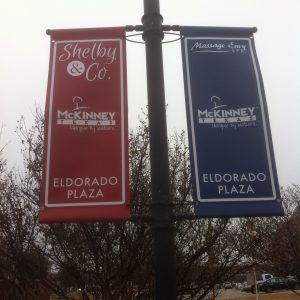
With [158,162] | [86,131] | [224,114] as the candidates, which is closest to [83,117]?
[86,131]

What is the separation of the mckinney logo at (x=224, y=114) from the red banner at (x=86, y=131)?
704 mm

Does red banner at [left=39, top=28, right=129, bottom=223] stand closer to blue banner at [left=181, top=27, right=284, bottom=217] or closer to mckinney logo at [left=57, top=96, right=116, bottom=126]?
mckinney logo at [left=57, top=96, right=116, bottom=126]

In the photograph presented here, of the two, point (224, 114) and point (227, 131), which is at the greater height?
point (224, 114)

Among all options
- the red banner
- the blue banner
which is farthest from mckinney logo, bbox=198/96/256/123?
the red banner

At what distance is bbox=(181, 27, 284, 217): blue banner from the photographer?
160 inches

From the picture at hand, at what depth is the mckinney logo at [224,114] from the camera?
4270 mm

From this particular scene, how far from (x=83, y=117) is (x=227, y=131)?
1.26 m

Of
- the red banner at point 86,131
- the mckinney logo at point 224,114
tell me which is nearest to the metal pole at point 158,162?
the red banner at point 86,131

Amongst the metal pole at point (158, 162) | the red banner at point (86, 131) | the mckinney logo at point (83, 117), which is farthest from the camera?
the mckinney logo at point (83, 117)

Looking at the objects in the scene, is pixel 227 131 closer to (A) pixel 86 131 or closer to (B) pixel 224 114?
(B) pixel 224 114

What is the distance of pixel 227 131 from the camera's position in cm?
427

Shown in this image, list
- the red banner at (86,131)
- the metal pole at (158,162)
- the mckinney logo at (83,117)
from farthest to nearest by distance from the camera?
1. the mckinney logo at (83,117)
2. the red banner at (86,131)
3. the metal pole at (158,162)

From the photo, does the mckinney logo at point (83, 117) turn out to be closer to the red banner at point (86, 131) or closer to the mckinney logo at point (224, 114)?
the red banner at point (86, 131)

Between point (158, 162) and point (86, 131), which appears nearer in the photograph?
point (158, 162)
